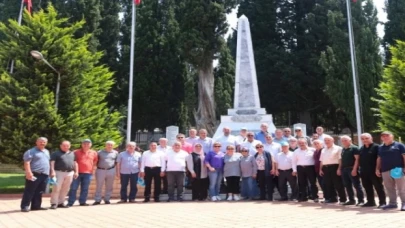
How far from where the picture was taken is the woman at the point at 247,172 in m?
8.79

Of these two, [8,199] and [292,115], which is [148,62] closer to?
[292,115]

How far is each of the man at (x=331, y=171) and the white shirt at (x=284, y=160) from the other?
690mm

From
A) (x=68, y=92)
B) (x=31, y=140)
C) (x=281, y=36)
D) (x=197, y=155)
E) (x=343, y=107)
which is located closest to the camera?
(x=197, y=155)

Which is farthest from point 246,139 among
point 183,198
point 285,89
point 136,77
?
point 285,89

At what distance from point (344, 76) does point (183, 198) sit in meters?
16.9

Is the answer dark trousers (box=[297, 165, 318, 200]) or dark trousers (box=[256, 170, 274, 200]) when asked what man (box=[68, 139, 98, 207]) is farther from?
dark trousers (box=[297, 165, 318, 200])

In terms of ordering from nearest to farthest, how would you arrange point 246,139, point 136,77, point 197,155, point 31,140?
1. point 197,155
2. point 246,139
3. point 31,140
4. point 136,77

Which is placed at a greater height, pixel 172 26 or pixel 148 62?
pixel 172 26

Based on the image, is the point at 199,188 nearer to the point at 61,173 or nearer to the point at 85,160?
the point at 85,160

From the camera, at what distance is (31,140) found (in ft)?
37.0

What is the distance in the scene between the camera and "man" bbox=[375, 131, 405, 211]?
6805 mm

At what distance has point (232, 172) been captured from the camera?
29.0 feet

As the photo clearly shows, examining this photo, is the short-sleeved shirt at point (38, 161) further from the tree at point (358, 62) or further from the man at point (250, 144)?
the tree at point (358, 62)

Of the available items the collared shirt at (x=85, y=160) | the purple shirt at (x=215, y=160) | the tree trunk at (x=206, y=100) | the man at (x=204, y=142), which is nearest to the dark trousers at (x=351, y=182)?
the purple shirt at (x=215, y=160)
